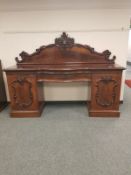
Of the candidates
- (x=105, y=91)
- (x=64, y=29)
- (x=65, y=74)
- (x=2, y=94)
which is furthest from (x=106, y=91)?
(x=2, y=94)

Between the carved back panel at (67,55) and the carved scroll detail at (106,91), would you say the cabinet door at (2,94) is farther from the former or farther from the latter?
the carved scroll detail at (106,91)

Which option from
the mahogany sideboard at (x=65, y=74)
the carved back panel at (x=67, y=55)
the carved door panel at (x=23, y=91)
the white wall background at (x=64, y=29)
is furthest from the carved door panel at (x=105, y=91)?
the carved door panel at (x=23, y=91)

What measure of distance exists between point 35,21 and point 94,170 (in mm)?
2593

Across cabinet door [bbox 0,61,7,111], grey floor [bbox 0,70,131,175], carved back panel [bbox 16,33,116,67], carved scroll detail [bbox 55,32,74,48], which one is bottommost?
grey floor [bbox 0,70,131,175]

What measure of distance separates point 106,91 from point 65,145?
1.16 meters

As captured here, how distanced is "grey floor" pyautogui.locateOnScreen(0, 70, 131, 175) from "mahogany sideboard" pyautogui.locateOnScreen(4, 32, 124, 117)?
0.22m

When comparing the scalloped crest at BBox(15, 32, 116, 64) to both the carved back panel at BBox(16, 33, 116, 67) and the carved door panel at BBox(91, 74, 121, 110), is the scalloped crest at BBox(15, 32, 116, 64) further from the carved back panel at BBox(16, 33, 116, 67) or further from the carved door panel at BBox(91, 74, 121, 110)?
the carved door panel at BBox(91, 74, 121, 110)

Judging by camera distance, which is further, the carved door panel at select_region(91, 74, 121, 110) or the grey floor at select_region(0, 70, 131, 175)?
the carved door panel at select_region(91, 74, 121, 110)

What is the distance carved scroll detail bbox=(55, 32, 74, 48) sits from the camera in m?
2.93

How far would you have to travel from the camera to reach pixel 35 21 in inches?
115

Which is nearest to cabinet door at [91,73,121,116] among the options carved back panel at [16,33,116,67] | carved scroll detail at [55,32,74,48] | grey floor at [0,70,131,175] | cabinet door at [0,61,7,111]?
grey floor at [0,70,131,175]

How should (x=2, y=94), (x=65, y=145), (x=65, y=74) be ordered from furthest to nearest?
(x=2, y=94) < (x=65, y=74) < (x=65, y=145)

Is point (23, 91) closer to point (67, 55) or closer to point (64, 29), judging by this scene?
point (67, 55)

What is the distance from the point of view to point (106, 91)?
105 inches
